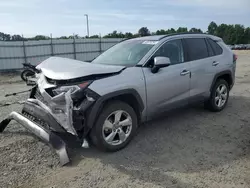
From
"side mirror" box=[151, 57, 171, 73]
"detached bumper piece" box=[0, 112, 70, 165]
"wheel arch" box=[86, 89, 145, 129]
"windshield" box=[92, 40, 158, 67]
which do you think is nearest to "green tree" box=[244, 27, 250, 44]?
"windshield" box=[92, 40, 158, 67]

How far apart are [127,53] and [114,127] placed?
158 centimetres

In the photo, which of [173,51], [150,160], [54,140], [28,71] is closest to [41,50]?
[28,71]

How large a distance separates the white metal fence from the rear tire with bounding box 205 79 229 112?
15.8 meters

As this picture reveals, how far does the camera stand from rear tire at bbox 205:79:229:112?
6012 millimetres

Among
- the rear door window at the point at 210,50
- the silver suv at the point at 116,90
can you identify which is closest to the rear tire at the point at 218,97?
the silver suv at the point at 116,90

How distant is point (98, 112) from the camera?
3.88 meters

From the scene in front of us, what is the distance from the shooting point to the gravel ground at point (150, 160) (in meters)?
3.42

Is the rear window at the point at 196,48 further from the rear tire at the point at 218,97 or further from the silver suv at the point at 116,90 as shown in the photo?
the rear tire at the point at 218,97

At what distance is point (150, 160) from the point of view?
3.96 metres

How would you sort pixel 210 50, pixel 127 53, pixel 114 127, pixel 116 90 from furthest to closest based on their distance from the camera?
pixel 210 50
pixel 127 53
pixel 114 127
pixel 116 90

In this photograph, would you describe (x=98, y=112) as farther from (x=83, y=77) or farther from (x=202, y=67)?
(x=202, y=67)

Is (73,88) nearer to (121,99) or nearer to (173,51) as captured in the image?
(121,99)

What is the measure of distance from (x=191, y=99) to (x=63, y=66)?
101 inches

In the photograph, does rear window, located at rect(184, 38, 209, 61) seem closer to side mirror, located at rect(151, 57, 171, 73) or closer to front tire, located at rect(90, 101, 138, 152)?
side mirror, located at rect(151, 57, 171, 73)
